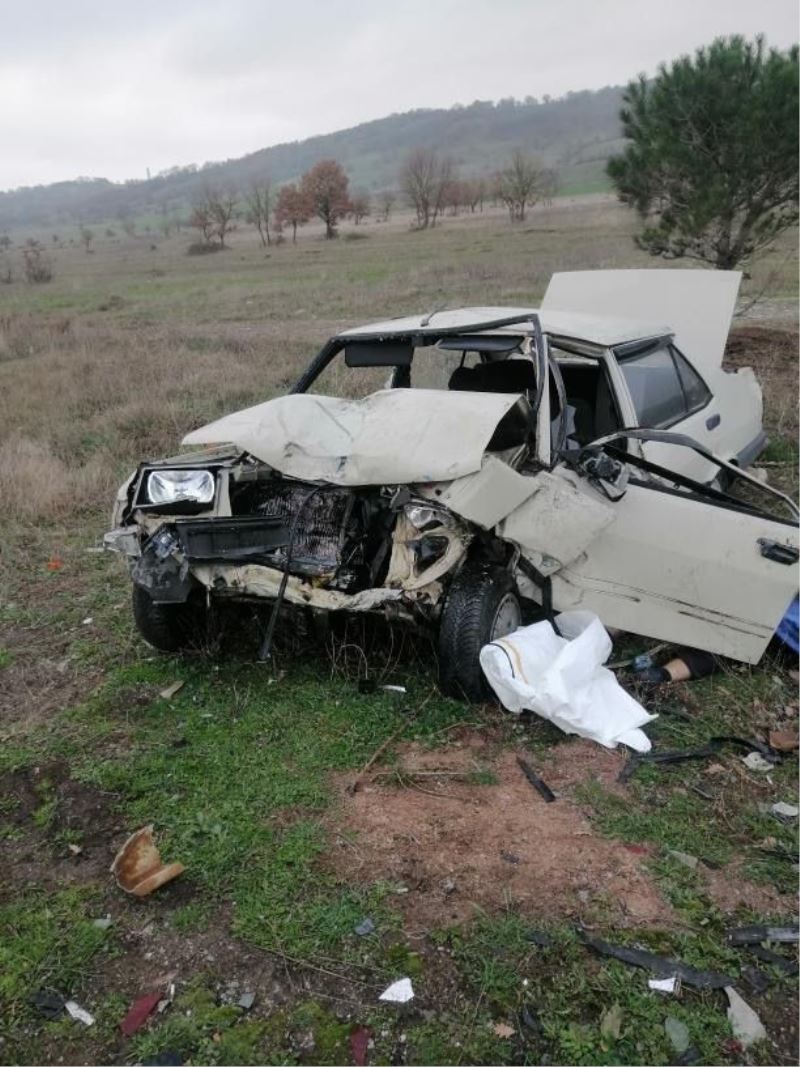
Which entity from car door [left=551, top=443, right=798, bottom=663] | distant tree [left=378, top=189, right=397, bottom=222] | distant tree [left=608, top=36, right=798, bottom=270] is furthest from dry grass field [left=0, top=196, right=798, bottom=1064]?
distant tree [left=378, top=189, right=397, bottom=222]

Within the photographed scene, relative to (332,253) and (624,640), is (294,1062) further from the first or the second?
(332,253)

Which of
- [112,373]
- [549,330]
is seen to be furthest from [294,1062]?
[112,373]

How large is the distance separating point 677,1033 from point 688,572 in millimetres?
1999

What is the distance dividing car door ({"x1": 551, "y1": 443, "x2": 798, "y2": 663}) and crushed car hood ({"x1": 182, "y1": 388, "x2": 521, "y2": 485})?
29.4 inches

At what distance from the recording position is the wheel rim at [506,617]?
3580 mm

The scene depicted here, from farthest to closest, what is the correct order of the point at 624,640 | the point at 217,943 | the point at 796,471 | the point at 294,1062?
the point at 796,471 → the point at 624,640 → the point at 217,943 → the point at 294,1062

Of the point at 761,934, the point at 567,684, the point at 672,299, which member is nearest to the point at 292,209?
the point at 672,299

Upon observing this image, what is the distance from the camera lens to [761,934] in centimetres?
238

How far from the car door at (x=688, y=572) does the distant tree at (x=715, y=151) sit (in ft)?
25.1

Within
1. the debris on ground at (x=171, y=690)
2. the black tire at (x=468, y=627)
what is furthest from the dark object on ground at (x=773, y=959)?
the debris on ground at (x=171, y=690)

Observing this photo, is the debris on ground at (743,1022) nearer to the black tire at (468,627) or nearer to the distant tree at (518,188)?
the black tire at (468,627)

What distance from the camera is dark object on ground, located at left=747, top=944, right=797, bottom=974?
227 centimetres

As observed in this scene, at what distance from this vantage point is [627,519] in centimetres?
372

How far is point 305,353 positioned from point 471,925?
11319 millimetres
